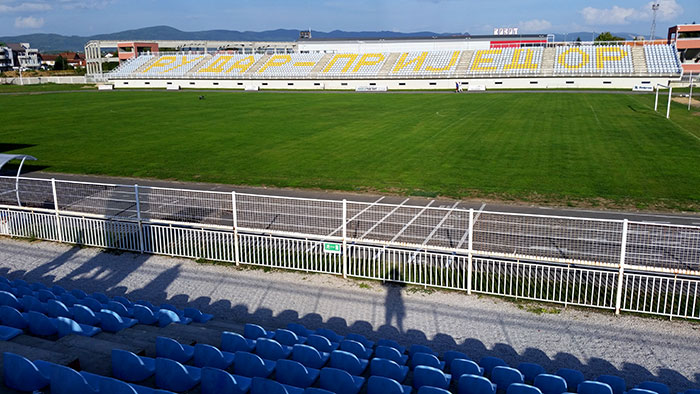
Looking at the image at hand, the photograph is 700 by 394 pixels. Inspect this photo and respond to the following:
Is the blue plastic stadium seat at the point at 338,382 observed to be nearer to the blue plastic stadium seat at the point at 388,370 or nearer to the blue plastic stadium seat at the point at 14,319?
the blue plastic stadium seat at the point at 388,370

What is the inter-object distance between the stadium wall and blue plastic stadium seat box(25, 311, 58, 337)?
64.8 m

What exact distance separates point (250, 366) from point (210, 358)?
567mm

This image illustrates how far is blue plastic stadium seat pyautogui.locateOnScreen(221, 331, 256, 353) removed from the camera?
7.32 meters

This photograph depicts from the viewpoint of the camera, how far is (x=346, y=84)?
246ft

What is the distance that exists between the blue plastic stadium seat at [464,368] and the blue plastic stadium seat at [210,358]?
2.82 metres

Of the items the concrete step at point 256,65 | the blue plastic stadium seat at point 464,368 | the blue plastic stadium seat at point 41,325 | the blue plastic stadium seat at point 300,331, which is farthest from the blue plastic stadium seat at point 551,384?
the concrete step at point 256,65

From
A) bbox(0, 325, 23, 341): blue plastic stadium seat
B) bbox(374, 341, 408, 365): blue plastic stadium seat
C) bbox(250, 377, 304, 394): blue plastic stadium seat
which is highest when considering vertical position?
bbox(250, 377, 304, 394): blue plastic stadium seat

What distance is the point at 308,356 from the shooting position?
6879 millimetres

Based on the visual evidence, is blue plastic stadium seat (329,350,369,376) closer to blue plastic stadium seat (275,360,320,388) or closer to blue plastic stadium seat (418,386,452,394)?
blue plastic stadium seat (275,360,320,388)

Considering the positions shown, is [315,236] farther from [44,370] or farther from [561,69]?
[561,69]

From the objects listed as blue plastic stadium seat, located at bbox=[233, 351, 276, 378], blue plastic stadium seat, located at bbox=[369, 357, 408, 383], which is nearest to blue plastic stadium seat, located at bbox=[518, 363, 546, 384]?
blue plastic stadium seat, located at bbox=[369, 357, 408, 383]

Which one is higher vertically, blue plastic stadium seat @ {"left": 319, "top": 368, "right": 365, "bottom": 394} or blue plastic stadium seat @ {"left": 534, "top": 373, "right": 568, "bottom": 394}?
blue plastic stadium seat @ {"left": 319, "top": 368, "right": 365, "bottom": 394}

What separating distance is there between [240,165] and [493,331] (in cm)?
1697

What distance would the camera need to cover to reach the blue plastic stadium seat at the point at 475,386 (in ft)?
20.0
